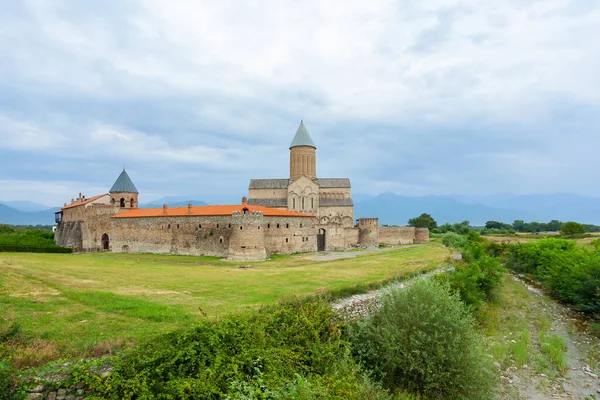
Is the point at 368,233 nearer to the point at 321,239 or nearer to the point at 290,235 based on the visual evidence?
the point at 321,239

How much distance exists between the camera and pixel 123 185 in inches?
1580

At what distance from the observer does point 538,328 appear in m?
16.5

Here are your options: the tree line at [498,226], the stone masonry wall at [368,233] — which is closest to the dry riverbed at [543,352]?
the stone masonry wall at [368,233]

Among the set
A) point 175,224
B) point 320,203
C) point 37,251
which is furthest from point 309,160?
point 37,251

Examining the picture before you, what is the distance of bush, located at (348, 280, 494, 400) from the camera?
916cm

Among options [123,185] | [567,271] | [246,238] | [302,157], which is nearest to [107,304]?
[246,238]

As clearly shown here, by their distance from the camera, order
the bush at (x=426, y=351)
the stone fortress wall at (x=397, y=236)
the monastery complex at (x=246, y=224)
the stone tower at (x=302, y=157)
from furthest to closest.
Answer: the stone fortress wall at (x=397, y=236) < the stone tower at (x=302, y=157) < the monastery complex at (x=246, y=224) < the bush at (x=426, y=351)

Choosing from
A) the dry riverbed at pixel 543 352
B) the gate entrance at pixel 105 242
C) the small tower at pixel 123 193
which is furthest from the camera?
the small tower at pixel 123 193

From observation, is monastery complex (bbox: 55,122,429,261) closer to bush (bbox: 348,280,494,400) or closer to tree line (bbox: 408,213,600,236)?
bush (bbox: 348,280,494,400)

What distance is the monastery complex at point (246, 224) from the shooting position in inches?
1184

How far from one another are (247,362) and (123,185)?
124ft

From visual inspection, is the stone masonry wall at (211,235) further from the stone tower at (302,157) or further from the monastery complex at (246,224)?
the stone tower at (302,157)

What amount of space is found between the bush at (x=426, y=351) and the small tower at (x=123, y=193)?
1410 inches

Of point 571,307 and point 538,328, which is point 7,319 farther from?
point 571,307
